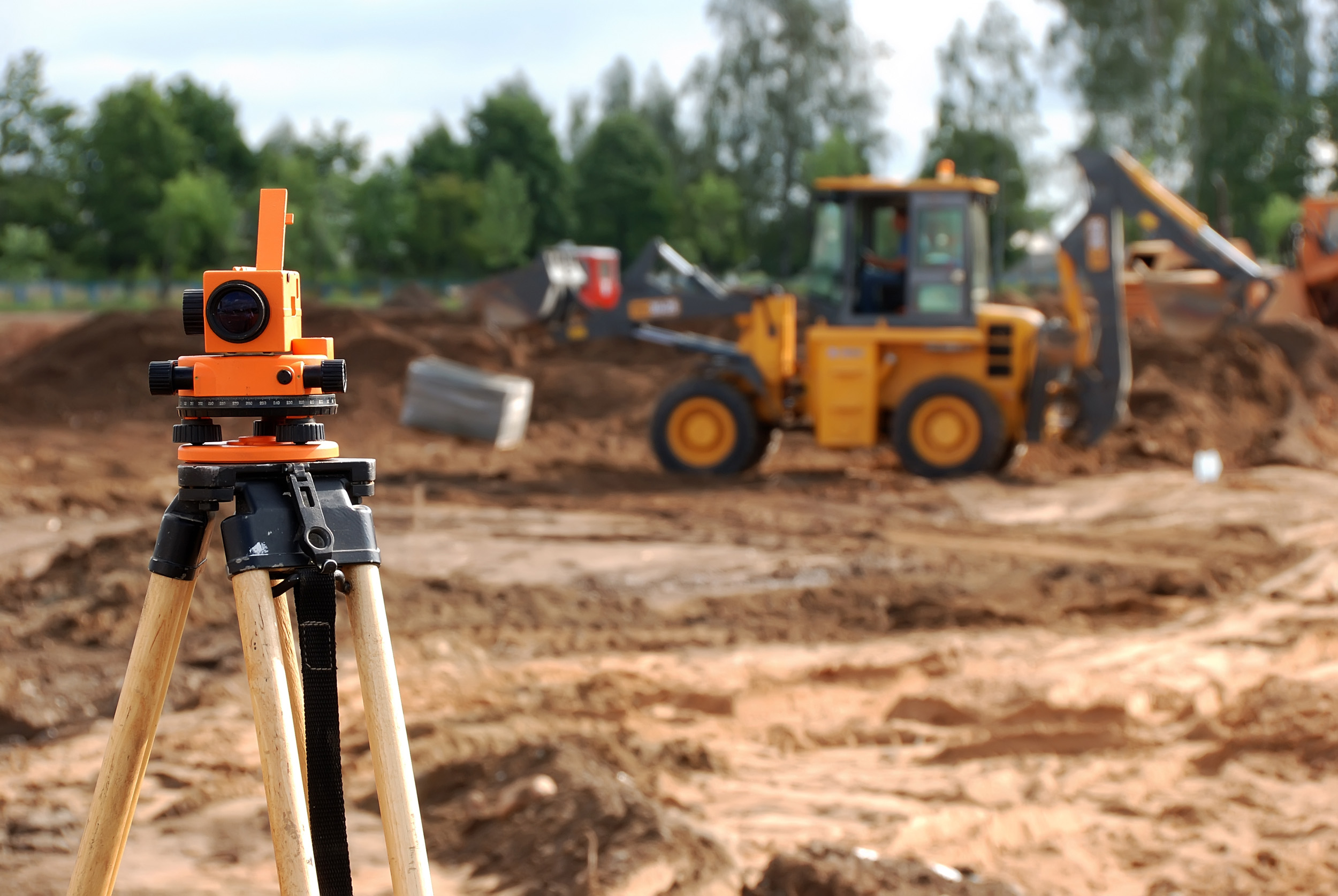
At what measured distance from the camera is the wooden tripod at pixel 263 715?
188 cm

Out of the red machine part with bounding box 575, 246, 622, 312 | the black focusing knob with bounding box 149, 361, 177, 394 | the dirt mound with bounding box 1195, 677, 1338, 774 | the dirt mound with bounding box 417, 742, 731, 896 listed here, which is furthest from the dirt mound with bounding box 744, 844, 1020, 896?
the red machine part with bounding box 575, 246, 622, 312

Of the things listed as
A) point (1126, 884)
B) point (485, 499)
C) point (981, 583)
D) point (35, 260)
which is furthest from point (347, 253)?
point (1126, 884)

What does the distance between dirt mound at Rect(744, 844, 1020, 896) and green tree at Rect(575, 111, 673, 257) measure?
49088 mm

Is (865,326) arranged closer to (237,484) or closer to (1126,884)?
(1126,884)

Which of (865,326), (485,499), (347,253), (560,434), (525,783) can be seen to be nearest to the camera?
(525,783)

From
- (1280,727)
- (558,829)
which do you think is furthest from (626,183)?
(558,829)

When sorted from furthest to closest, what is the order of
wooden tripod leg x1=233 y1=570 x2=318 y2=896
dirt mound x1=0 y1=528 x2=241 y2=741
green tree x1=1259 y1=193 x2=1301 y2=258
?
green tree x1=1259 y1=193 x2=1301 y2=258
dirt mound x1=0 y1=528 x2=241 y2=741
wooden tripod leg x1=233 y1=570 x2=318 y2=896

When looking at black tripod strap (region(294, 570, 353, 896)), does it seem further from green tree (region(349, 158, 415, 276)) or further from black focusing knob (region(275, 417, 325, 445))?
green tree (region(349, 158, 415, 276))

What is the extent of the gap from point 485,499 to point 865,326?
12.7ft

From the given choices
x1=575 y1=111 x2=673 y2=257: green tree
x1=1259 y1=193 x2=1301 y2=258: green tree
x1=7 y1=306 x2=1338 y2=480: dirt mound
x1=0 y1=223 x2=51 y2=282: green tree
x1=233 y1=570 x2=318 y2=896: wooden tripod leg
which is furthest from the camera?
x1=575 y1=111 x2=673 y2=257: green tree

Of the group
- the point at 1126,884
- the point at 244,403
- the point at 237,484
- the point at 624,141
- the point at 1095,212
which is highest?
the point at 624,141

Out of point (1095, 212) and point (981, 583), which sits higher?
point (1095, 212)

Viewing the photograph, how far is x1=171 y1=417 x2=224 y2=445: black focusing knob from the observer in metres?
2.03

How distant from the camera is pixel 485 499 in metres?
11.4
